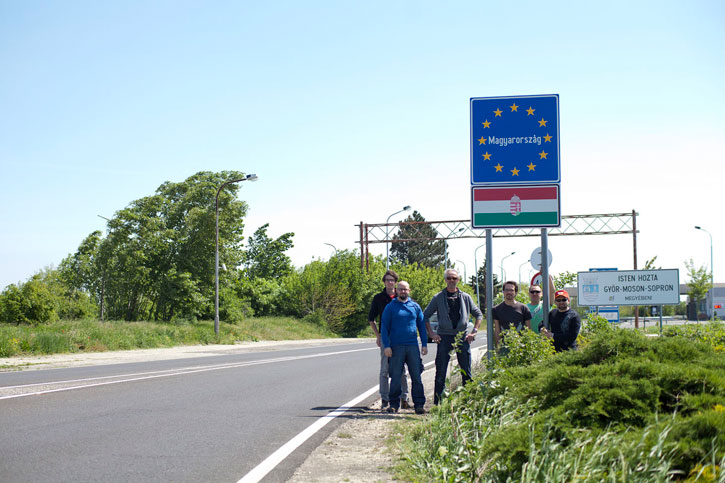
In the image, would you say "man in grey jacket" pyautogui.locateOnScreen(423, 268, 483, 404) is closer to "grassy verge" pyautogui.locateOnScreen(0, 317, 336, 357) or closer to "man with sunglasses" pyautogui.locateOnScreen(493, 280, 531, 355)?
"man with sunglasses" pyautogui.locateOnScreen(493, 280, 531, 355)

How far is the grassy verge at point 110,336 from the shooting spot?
23.3 meters

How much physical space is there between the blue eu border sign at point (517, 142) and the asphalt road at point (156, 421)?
3842 mm

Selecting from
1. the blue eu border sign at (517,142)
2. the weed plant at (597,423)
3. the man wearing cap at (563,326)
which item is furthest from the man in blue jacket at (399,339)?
the weed plant at (597,423)

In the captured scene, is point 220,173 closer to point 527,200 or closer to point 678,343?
point 527,200

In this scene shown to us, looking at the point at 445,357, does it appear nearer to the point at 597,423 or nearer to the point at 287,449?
the point at 287,449

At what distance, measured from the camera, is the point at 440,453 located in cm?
525

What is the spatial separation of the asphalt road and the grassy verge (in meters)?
9.14

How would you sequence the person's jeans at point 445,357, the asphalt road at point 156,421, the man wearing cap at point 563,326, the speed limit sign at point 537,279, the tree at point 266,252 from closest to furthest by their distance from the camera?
the asphalt road at point 156,421, the man wearing cap at point 563,326, the person's jeans at point 445,357, the speed limit sign at point 537,279, the tree at point 266,252

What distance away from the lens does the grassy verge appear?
23.3 metres

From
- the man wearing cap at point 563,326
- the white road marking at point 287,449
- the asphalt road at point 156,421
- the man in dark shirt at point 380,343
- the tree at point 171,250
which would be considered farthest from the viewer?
the tree at point 171,250

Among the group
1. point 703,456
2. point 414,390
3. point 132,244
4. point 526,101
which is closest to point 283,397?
point 414,390

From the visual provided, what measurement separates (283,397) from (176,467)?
517 cm

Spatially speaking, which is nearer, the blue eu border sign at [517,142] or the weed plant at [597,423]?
the weed plant at [597,423]

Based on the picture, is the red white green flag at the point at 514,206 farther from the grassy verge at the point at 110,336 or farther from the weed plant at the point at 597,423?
the grassy verge at the point at 110,336
